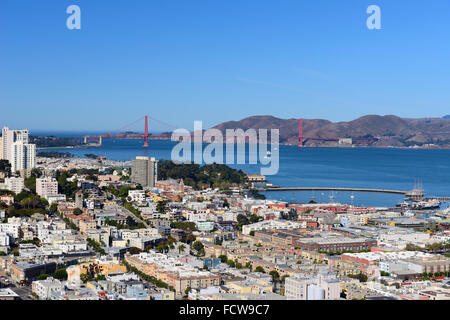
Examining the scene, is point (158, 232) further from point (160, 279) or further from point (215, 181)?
point (215, 181)

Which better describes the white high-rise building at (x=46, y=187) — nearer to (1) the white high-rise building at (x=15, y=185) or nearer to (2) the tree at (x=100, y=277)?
(1) the white high-rise building at (x=15, y=185)

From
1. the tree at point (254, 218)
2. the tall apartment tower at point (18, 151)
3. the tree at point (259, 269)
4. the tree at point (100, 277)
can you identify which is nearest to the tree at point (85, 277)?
the tree at point (100, 277)

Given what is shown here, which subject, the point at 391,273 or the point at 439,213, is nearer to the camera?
the point at 391,273

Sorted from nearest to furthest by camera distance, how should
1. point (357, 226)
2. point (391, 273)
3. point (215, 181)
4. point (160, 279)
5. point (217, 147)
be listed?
point (160, 279) → point (391, 273) → point (357, 226) → point (215, 181) → point (217, 147)

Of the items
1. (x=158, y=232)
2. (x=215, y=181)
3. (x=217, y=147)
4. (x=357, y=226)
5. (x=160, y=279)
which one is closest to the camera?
(x=160, y=279)

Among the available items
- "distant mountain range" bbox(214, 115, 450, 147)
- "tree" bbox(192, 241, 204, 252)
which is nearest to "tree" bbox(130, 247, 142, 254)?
"tree" bbox(192, 241, 204, 252)

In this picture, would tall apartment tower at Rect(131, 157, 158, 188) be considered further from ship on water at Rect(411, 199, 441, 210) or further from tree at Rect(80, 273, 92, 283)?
tree at Rect(80, 273, 92, 283)

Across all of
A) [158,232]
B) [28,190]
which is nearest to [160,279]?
[158,232]
